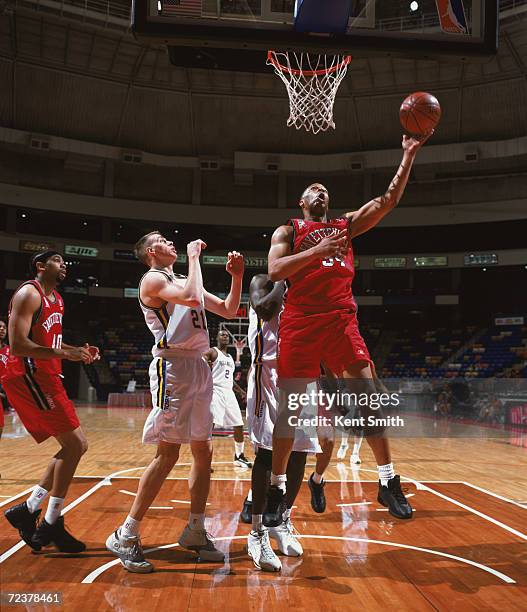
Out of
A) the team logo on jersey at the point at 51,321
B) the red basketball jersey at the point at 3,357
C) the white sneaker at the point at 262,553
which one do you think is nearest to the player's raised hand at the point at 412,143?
the white sneaker at the point at 262,553

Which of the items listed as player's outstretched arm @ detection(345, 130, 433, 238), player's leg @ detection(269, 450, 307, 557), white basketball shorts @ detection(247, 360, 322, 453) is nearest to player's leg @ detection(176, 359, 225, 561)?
player's leg @ detection(269, 450, 307, 557)

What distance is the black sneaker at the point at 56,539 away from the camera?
407 centimetres

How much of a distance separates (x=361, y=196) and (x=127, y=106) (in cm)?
1046

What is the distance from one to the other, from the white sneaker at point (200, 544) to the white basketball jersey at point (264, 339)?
156 centimetres

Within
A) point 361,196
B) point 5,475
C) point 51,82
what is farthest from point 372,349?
point 5,475

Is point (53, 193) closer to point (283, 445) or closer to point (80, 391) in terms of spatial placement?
point (80, 391)

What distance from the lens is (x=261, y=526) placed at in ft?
12.8

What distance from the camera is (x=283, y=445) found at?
154 inches

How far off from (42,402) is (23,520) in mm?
811

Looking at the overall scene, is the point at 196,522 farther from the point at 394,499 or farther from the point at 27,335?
the point at 27,335

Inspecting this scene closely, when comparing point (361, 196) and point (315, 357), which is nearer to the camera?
point (315, 357)

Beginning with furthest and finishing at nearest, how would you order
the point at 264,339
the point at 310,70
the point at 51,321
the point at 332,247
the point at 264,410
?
the point at 310,70 < the point at 264,339 < the point at 264,410 < the point at 51,321 < the point at 332,247

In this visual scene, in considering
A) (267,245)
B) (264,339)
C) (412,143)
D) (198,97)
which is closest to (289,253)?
(412,143)

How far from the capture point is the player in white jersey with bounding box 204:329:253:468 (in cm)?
855
